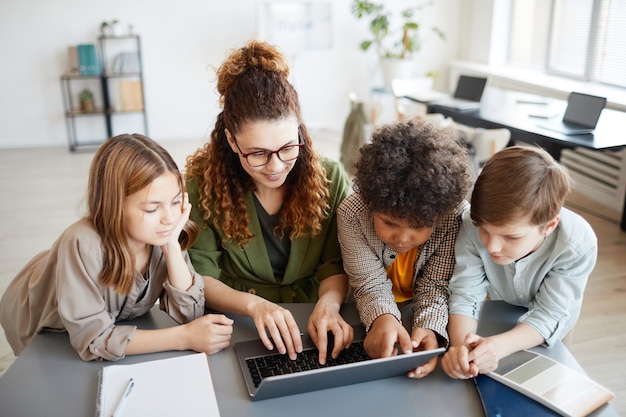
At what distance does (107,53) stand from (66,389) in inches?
213

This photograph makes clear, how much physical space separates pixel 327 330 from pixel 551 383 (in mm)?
450

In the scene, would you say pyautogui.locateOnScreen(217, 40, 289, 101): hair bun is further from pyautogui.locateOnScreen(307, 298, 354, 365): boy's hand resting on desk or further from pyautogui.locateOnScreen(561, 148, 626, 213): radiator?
pyautogui.locateOnScreen(561, 148, 626, 213): radiator

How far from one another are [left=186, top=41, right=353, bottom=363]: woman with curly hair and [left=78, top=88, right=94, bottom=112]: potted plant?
15.2 ft

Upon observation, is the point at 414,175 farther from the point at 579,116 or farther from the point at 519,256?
the point at 579,116

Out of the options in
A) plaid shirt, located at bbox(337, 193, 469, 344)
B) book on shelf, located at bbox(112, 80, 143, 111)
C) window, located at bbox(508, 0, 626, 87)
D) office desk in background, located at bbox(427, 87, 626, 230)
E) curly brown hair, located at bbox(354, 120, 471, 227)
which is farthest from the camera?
book on shelf, located at bbox(112, 80, 143, 111)

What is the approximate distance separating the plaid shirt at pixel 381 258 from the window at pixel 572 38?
3.95 meters

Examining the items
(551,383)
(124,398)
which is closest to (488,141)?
(551,383)

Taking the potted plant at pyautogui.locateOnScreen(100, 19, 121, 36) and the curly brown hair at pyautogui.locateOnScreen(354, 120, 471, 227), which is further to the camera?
the potted plant at pyautogui.locateOnScreen(100, 19, 121, 36)

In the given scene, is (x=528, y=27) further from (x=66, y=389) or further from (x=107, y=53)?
(x=66, y=389)

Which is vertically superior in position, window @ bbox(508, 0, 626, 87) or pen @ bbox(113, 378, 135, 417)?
window @ bbox(508, 0, 626, 87)

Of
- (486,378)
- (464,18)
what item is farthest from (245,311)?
(464,18)

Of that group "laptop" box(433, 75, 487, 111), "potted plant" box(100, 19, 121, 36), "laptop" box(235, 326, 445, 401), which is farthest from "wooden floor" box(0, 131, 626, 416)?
"potted plant" box(100, 19, 121, 36)

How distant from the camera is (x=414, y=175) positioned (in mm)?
1192

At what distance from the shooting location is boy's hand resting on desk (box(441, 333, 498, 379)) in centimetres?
109
